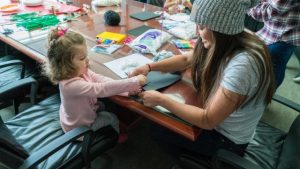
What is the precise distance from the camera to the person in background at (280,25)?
1539 millimetres

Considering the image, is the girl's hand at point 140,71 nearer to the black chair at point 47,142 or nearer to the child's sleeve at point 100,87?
the child's sleeve at point 100,87

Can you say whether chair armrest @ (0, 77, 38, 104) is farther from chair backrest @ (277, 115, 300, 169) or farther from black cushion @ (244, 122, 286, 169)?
chair backrest @ (277, 115, 300, 169)

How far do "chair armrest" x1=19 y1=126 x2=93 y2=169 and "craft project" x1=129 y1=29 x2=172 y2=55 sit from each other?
648mm

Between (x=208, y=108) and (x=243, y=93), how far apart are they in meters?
0.14

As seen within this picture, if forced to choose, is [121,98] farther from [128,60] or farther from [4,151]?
[4,151]

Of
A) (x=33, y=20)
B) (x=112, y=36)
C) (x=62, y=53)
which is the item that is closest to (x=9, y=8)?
(x=33, y=20)

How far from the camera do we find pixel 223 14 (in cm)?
87

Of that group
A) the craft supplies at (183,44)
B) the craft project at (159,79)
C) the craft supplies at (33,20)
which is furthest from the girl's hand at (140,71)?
the craft supplies at (33,20)

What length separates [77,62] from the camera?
1147mm

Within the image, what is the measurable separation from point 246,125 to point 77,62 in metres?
0.83

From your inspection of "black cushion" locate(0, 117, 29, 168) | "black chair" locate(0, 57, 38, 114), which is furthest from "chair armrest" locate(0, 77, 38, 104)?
"black cushion" locate(0, 117, 29, 168)

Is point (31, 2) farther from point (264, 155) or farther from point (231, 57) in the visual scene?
point (264, 155)

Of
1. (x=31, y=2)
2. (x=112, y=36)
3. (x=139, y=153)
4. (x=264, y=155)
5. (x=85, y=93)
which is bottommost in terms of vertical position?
(x=139, y=153)

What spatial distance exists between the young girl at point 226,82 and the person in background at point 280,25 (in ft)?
2.33
